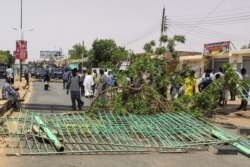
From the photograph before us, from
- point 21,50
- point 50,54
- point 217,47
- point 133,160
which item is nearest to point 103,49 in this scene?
point 217,47

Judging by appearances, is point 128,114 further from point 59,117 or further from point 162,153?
point 162,153

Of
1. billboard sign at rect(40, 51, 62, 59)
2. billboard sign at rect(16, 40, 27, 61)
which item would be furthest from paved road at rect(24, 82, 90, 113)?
billboard sign at rect(40, 51, 62, 59)

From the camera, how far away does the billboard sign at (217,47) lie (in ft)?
146

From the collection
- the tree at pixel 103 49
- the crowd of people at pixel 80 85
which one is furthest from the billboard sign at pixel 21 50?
the tree at pixel 103 49

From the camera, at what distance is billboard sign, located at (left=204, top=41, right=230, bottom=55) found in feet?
146

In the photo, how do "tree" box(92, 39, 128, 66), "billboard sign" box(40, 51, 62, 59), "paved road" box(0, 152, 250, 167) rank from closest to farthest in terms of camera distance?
"paved road" box(0, 152, 250, 167)
"tree" box(92, 39, 128, 66)
"billboard sign" box(40, 51, 62, 59)

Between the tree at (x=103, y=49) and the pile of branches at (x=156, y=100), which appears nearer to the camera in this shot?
the pile of branches at (x=156, y=100)

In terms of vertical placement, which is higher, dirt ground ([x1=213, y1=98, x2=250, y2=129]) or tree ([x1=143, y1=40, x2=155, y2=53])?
tree ([x1=143, y1=40, x2=155, y2=53])

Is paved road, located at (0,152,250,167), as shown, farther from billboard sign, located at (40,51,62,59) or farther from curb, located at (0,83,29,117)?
billboard sign, located at (40,51,62,59)

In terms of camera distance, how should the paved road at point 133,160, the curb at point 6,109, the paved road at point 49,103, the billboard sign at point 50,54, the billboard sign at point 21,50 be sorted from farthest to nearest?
the billboard sign at point 50,54 → the billboard sign at point 21,50 → the paved road at point 49,103 → the curb at point 6,109 → the paved road at point 133,160

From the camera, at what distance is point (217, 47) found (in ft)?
153

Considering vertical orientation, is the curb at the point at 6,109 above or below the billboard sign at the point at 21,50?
below

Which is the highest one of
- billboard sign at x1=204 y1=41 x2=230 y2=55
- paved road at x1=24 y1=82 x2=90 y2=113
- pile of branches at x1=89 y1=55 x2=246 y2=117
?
billboard sign at x1=204 y1=41 x2=230 y2=55

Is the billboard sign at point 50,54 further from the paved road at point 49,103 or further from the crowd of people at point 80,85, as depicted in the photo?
the crowd of people at point 80,85
